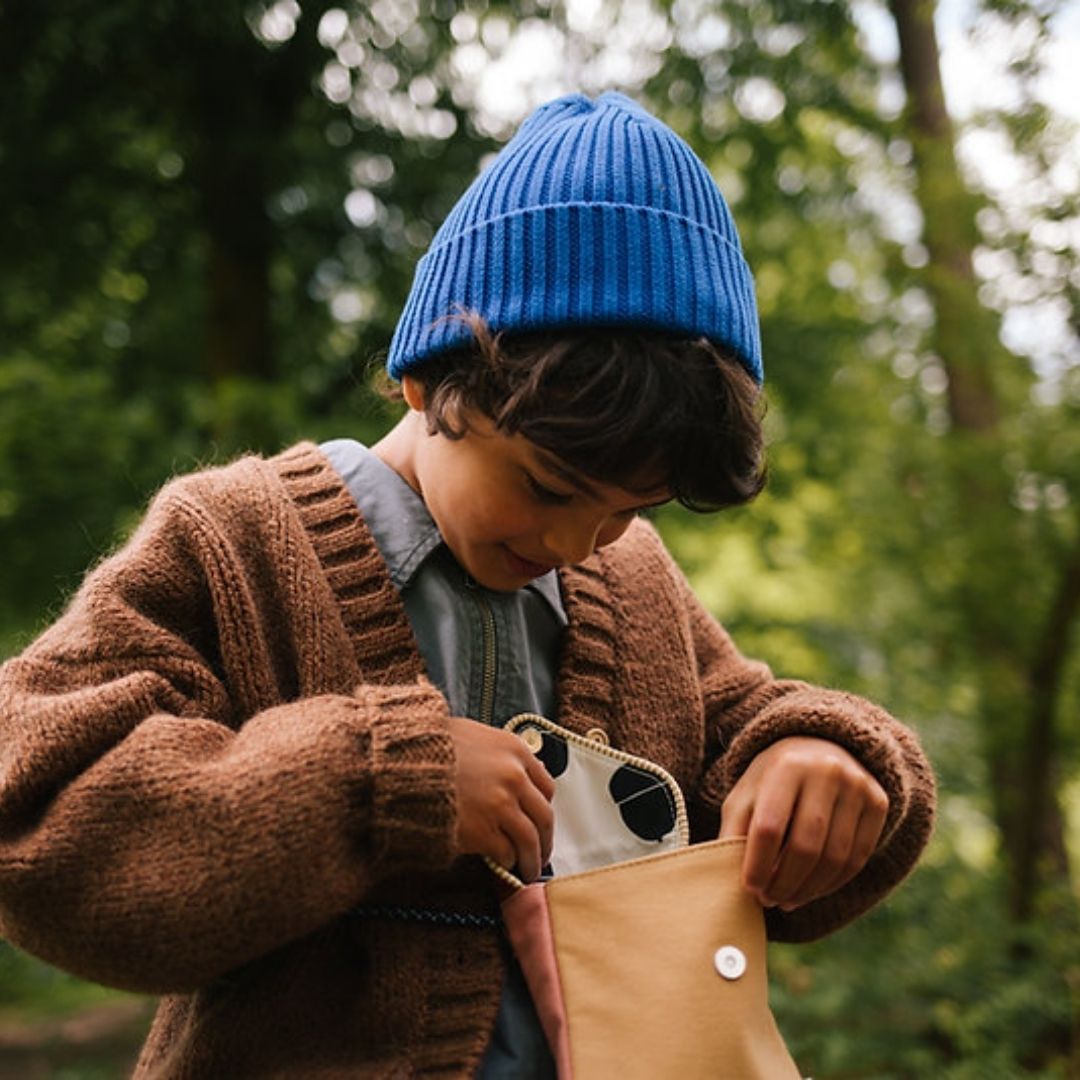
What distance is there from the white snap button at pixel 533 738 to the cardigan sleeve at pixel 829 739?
0.87 feet

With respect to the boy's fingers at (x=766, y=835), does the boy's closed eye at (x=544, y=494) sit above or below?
above

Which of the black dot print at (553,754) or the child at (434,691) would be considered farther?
the black dot print at (553,754)

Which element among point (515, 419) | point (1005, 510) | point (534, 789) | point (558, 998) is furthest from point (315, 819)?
point (1005, 510)

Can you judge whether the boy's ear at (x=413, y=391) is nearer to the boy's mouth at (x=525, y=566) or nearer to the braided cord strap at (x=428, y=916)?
the boy's mouth at (x=525, y=566)

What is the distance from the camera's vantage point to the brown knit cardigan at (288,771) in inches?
45.3

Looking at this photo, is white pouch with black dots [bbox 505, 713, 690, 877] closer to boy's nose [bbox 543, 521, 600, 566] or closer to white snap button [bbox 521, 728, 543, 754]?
white snap button [bbox 521, 728, 543, 754]

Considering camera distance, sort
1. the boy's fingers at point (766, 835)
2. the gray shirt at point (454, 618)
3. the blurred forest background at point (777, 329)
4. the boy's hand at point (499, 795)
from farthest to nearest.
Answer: the blurred forest background at point (777, 329) → the gray shirt at point (454, 618) → the boy's fingers at point (766, 835) → the boy's hand at point (499, 795)

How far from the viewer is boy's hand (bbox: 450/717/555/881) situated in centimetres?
127

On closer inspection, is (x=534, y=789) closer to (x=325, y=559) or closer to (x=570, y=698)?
(x=570, y=698)

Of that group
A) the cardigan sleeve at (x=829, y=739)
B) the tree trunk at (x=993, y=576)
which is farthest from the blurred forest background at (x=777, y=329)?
the cardigan sleeve at (x=829, y=739)

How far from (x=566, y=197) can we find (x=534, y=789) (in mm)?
693

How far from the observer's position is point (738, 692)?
1696mm

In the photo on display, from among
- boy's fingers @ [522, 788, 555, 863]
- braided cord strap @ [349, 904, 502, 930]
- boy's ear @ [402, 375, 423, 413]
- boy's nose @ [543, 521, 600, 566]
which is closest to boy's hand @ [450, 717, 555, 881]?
boy's fingers @ [522, 788, 555, 863]

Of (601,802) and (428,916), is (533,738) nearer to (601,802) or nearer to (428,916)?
(601,802)
